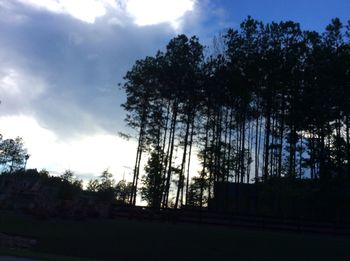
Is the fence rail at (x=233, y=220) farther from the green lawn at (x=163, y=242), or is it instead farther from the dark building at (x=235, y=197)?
the dark building at (x=235, y=197)

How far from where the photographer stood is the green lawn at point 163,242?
21.5 m

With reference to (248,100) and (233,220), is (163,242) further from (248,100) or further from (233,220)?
(248,100)

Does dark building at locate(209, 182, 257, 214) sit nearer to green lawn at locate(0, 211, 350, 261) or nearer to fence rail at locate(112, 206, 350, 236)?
fence rail at locate(112, 206, 350, 236)

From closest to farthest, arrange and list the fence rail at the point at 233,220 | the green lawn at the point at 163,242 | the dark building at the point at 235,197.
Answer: the green lawn at the point at 163,242 → the fence rail at the point at 233,220 → the dark building at the point at 235,197

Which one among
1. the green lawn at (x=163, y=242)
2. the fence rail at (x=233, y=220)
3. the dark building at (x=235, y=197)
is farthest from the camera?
the dark building at (x=235, y=197)

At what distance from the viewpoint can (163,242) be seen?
23.2 metres

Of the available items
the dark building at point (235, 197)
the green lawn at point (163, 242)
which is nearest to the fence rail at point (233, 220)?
the green lawn at point (163, 242)

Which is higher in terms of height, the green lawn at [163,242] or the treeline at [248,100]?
the treeline at [248,100]

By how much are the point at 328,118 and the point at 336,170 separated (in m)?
5.21

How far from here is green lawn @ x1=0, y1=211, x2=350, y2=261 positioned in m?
21.5

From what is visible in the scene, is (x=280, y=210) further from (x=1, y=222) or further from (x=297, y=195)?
(x=1, y=222)

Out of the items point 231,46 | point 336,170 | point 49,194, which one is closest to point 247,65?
point 231,46

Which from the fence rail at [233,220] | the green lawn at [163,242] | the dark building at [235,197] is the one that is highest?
the dark building at [235,197]

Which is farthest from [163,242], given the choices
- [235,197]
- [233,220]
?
[235,197]
